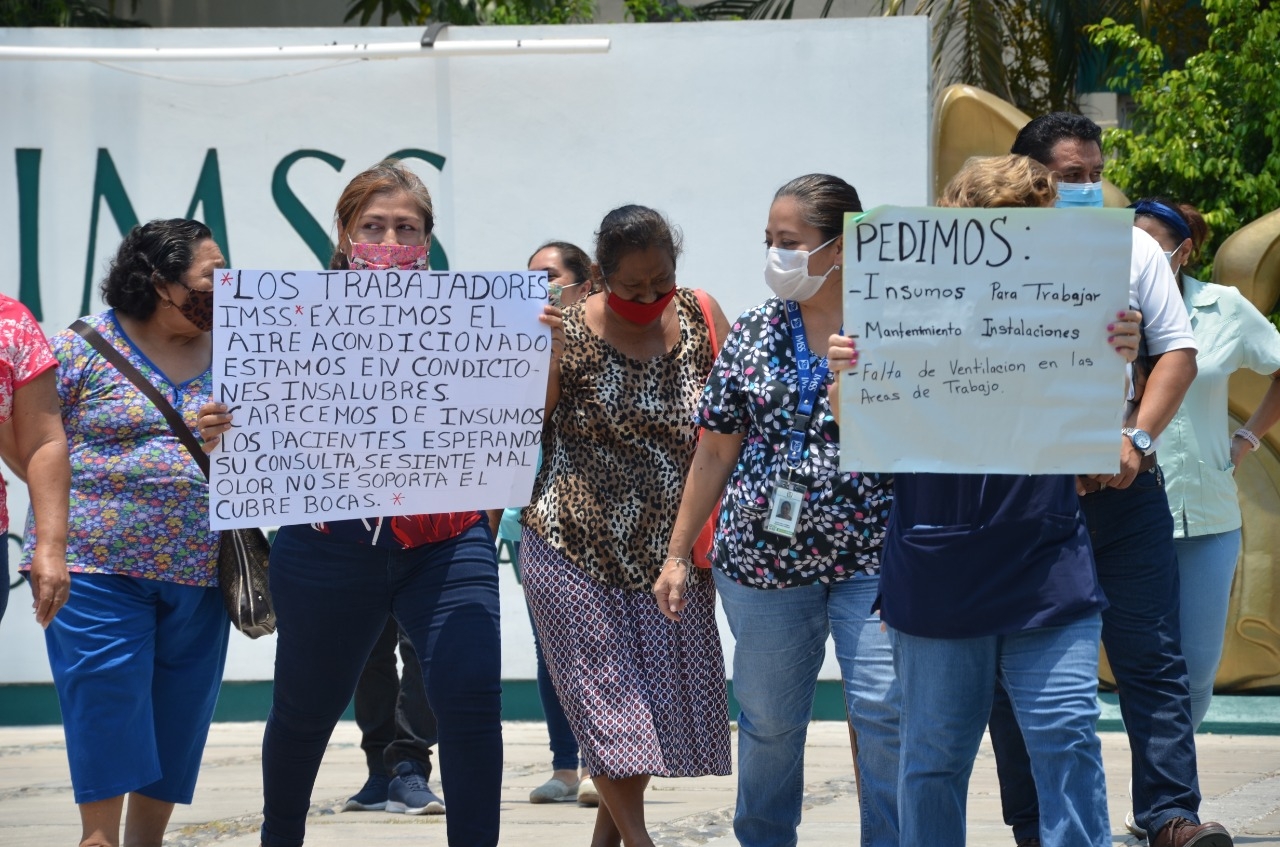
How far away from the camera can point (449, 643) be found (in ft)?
13.5

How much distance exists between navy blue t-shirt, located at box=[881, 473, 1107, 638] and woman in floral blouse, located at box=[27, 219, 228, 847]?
209 centimetres

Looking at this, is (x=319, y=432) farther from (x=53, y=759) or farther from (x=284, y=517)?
(x=53, y=759)

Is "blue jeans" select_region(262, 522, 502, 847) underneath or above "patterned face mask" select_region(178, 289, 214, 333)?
underneath

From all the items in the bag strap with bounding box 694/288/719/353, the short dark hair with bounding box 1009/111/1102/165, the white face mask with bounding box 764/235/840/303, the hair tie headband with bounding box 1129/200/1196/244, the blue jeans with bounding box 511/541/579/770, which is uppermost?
the short dark hair with bounding box 1009/111/1102/165

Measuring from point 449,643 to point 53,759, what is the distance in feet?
12.3

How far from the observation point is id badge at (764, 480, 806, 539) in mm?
4078

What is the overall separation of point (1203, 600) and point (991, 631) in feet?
5.79

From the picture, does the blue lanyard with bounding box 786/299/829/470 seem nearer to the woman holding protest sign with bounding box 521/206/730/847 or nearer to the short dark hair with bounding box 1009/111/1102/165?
the woman holding protest sign with bounding box 521/206/730/847

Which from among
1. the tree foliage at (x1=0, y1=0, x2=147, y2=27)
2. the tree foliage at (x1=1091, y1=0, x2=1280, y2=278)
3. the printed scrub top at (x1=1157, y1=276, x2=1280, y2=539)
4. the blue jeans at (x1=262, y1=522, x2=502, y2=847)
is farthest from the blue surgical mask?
the tree foliage at (x1=0, y1=0, x2=147, y2=27)

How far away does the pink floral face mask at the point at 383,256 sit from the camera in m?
4.34

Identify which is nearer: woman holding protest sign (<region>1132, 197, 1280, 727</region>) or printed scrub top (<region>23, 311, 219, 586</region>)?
printed scrub top (<region>23, 311, 219, 586</region>)

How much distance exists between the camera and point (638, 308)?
469cm

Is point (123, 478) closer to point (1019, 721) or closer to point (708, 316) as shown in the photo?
point (708, 316)

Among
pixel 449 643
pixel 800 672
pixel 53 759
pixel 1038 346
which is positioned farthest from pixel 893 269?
pixel 53 759
